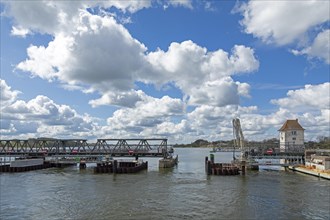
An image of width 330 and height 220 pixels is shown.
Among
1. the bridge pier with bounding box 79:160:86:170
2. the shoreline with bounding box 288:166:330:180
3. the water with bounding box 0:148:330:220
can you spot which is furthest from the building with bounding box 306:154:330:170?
the bridge pier with bounding box 79:160:86:170

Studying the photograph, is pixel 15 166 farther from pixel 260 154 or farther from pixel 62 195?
pixel 260 154

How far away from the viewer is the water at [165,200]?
141 feet

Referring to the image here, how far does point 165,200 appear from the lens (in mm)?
51781

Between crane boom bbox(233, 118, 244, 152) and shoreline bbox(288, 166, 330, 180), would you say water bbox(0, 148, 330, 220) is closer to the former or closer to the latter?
shoreline bbox(288, 166, 330, 180)

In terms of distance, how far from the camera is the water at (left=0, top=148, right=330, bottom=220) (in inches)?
1688

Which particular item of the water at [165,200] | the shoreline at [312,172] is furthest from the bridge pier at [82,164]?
the shoreline at [312,172]

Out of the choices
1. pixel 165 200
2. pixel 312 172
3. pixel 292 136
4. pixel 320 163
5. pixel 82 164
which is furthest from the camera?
pixel 292 136

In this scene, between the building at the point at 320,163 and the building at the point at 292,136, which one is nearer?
the building at the point at 320,163

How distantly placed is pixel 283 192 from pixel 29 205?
37.4m

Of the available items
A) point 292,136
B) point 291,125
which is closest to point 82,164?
point 292,136

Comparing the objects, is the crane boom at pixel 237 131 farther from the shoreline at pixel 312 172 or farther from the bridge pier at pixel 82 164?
the bridge pier at pixel 82 164

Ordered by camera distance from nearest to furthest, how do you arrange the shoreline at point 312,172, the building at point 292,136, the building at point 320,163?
the shoreline at point 312,172 < the building at point 320,163 < the building at point 292,136

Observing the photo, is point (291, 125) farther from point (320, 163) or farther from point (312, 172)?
point (312, 172)

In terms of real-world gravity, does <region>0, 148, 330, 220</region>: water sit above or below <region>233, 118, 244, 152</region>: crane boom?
below
